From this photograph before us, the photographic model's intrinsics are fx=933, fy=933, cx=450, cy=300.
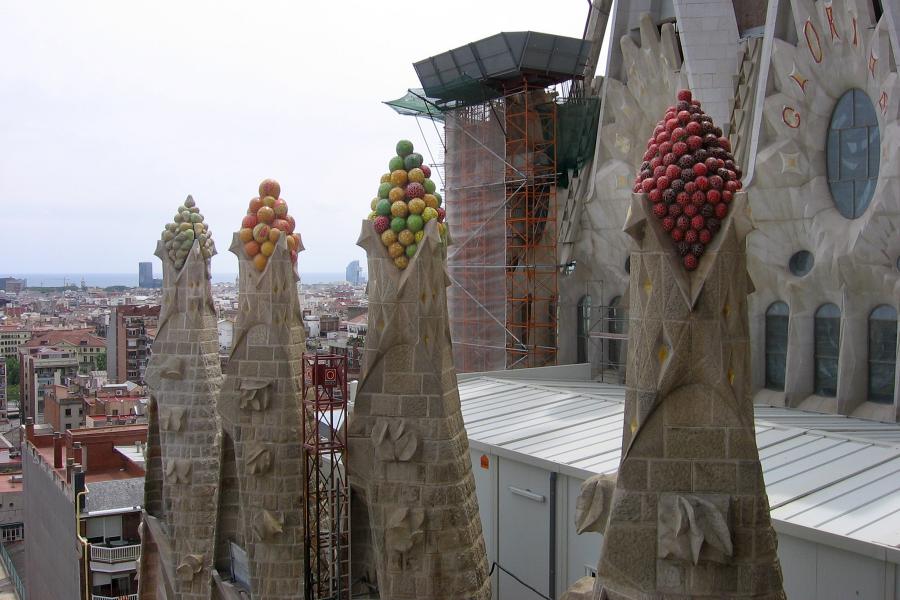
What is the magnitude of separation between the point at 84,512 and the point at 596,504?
2352 cm

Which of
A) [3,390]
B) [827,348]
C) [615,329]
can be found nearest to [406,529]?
[827,348]

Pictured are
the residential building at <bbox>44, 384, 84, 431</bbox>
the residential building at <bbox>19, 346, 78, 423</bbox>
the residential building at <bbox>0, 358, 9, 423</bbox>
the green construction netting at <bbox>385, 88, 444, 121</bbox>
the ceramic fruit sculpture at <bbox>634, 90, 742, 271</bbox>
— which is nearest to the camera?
the ceramic fruit sculpture at <bbox>634, 90, 742, 271</bbox>

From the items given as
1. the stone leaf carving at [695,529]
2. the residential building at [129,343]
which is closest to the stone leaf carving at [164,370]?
the stone leaf carving at [695,529]

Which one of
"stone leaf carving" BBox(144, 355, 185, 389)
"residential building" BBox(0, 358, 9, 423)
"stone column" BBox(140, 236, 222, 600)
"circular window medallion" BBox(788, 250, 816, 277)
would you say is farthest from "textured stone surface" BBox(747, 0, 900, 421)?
"residential building" BBox(0, 358, 9, 423)

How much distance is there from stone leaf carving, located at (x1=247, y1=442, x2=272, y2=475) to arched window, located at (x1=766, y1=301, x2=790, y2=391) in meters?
11.0

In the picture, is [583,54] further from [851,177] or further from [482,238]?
[851,177]

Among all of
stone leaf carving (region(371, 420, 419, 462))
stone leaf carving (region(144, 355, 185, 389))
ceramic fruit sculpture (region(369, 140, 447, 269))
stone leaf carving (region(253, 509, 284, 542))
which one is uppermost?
ceramic fruit sculpture (region(369, 140, 447, 269))

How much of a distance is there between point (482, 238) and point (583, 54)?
17.8 ft

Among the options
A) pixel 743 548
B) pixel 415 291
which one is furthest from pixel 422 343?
pixel 743 548

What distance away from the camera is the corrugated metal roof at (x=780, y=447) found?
389 inches

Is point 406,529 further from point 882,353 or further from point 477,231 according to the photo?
point 477,231

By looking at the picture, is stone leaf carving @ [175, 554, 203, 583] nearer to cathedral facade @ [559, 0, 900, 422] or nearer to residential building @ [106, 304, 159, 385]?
cathedral facade @ [559, 0, 900, 422]

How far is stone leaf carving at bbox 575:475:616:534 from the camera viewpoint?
816 cm

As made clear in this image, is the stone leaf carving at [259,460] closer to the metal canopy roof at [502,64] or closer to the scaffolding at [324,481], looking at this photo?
the scaffolding at [324,481]
